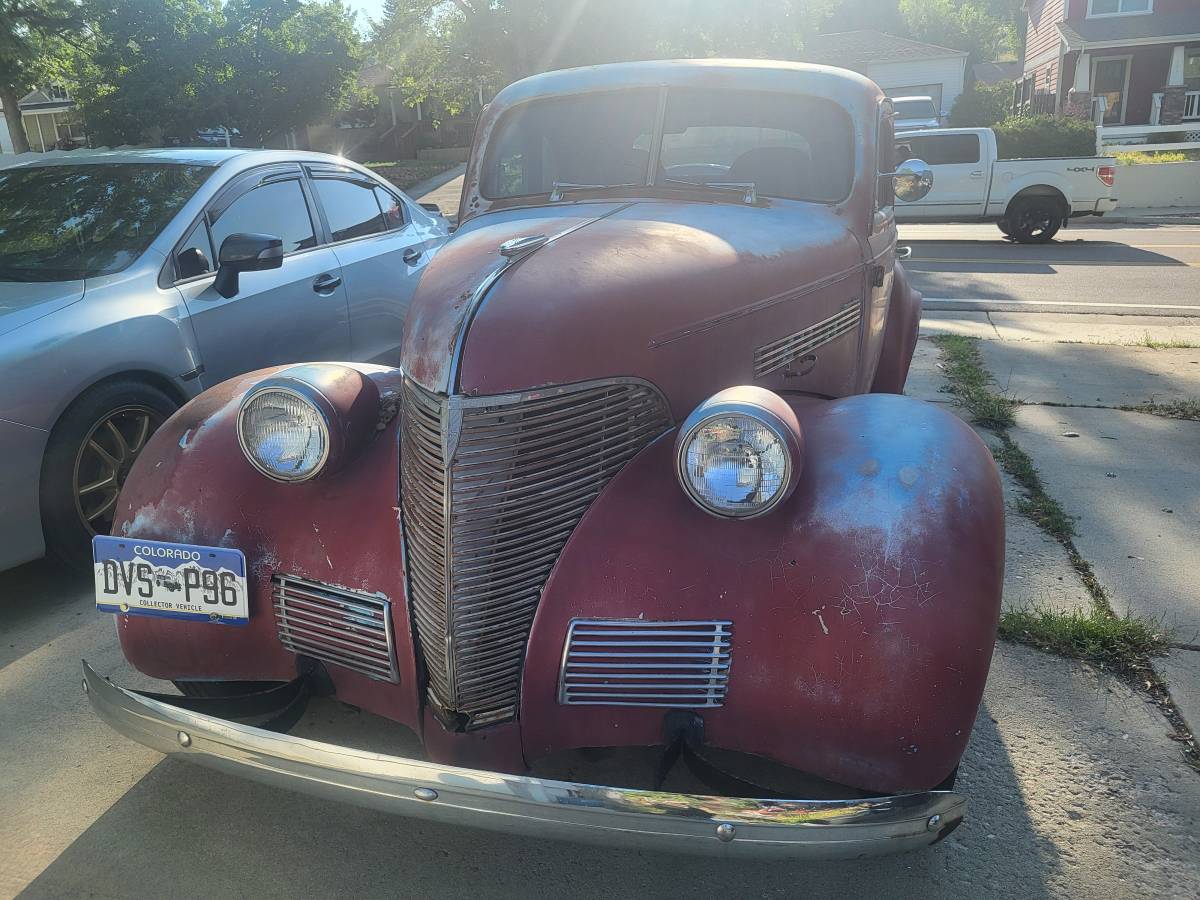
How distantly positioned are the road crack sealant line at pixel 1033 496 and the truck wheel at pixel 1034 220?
326 inches

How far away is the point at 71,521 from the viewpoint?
363 cm

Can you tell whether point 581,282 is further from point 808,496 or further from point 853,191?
point 853,191

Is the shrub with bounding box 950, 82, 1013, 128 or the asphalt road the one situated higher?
the shrub with bounding box 950, 82, 1013, 128

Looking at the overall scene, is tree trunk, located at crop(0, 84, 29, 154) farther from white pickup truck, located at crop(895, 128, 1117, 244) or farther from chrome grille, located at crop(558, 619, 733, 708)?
chrome grille, located at crop(558, 619, 733, 708)

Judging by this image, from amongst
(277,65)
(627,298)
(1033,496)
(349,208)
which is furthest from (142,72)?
(627,298)

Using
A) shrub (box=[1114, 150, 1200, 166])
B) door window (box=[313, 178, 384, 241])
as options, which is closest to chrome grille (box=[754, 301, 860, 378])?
door window (box=[313, 178, 384, 241])

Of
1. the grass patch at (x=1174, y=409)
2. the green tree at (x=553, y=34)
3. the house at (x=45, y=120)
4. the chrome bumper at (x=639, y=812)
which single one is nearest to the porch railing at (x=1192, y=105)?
the green tree at (x=553, y=34)

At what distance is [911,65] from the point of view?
1598 inches

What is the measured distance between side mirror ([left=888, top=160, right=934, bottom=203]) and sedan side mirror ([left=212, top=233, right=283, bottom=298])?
2.75m

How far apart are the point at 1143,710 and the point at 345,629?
2.40m

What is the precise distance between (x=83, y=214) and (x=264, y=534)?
289 centimetres

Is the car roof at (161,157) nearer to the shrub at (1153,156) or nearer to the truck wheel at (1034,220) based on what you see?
the truck wheel at (1034,220)

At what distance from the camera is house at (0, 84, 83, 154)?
3950cm

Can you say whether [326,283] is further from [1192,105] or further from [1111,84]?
[1111,84]
